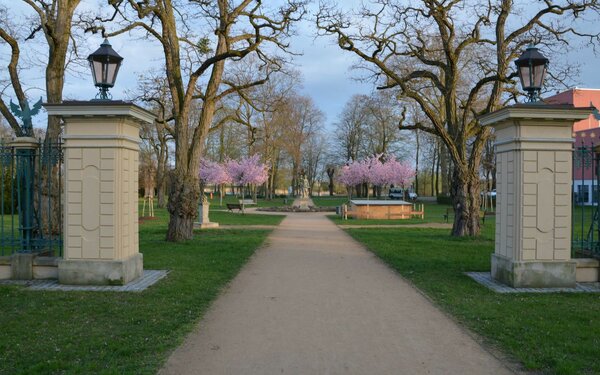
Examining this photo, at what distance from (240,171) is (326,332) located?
46.5 m

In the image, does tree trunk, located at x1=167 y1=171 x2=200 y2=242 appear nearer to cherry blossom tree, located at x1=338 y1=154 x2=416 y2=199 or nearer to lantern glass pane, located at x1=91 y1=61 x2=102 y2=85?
lantern glass pane, located at x1=91 y1=61 x2=102 y2=85

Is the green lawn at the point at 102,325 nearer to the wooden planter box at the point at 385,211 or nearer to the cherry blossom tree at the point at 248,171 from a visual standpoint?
the wooden planter box at the point at 385,211

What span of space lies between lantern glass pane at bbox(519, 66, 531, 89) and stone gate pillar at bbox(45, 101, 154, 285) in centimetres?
674

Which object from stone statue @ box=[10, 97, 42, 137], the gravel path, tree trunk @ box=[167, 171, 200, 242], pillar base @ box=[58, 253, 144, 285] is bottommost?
the gravel path

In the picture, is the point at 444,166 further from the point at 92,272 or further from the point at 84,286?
the point at 84,286

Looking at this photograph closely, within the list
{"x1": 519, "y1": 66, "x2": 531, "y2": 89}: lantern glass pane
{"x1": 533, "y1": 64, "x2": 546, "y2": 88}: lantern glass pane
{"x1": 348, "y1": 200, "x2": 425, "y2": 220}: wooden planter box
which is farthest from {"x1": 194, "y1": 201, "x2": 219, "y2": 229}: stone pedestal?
{"x1": 533, "y1": 64, "x2": 546, "y2": 88}: lantern glass pane

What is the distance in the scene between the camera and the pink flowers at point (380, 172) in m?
56.7

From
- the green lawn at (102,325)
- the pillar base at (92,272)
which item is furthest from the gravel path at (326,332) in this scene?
the pillar base at (92,272)

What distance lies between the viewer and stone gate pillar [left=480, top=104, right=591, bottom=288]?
27.9 ft

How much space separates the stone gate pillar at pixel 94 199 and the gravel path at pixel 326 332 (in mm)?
2199

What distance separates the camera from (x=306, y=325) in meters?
6.25

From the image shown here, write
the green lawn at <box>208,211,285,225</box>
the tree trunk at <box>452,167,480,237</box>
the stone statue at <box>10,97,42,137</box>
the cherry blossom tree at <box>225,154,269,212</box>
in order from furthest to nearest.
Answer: the cherry blossom tree at <box>225,154,269,212</box> < the green lawn at <box>208,211,285,225</box> < the tree trunk at <box>452,167,480,237</box> < the stone statue at <box>10,97,42,137</box>

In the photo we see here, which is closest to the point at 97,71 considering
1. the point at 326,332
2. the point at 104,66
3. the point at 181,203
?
the point at 104,66

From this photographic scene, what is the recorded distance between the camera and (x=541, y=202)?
28.0 ft
